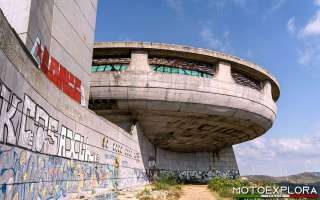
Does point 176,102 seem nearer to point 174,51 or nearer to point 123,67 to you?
point 174,51

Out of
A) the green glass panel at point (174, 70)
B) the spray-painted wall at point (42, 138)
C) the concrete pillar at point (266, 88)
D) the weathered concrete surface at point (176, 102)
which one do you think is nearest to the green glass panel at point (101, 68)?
the weathered concrete surface at point (176, 102)

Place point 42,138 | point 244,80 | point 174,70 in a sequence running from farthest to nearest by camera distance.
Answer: point 244,80, point 174,70, point 42,138

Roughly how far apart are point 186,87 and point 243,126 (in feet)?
31.7

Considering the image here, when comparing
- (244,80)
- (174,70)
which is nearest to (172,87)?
(174,70)

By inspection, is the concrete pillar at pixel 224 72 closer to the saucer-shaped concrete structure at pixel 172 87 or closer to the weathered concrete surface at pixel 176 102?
the saucer-shaped concrete structure at pixel 172 87

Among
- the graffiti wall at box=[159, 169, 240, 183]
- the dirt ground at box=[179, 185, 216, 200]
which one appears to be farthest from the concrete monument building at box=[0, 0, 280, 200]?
the dirt ground at box=[179, 185, 216, 200]

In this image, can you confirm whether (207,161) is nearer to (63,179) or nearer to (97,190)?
(97,190)

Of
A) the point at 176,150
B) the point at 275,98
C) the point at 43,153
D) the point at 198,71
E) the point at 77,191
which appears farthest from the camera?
the point at 176,150

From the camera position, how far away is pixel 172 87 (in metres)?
23.3

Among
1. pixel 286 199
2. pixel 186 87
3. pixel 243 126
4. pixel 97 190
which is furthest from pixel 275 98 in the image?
pixel 97 190

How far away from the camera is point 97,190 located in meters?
15.0

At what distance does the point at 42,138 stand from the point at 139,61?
15.4 meters

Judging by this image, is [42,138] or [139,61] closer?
[42,138]

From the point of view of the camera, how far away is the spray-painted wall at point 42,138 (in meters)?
6.36
